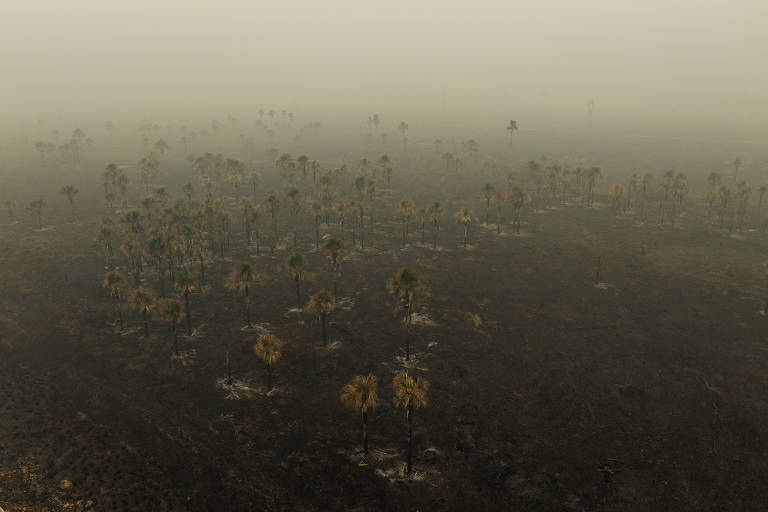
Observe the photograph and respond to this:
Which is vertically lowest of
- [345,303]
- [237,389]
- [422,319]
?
[237,389]

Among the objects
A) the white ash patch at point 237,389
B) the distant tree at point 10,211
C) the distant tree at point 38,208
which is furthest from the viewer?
the distant tree at point 10,211

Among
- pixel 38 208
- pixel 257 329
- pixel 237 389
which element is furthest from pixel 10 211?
pixel 237 389

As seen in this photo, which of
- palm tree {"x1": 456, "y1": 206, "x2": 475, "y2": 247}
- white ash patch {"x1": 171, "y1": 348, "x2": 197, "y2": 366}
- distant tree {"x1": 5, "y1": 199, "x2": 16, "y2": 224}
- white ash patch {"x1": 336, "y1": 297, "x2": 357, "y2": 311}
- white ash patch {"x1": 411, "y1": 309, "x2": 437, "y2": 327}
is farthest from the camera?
distant tree {"x1": 5, "y1": 199, "x2": 16, "y2": 224}

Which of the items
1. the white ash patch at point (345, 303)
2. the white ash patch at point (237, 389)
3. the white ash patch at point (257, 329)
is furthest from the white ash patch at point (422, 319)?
the white ash patch at point (237, 389)

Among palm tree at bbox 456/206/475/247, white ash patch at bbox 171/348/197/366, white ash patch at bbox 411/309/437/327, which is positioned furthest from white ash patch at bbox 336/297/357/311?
palm tree at bbox 456/206/475/247

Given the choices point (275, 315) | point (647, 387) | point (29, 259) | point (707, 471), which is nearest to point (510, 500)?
point (707, 471)

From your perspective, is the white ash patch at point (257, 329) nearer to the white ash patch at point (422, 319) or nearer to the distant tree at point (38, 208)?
the white ash patch at point (422, 319)

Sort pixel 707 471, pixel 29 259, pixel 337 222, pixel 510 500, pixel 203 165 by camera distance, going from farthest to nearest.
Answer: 1. pixel 203 165
2. pixel 337 222
3. pixel 29 259
4. pixel 707 471
5. pixel 510 500

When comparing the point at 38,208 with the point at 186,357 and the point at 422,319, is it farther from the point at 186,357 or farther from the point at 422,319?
the point at 422,319

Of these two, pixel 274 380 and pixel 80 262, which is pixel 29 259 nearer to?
pixel 80 262

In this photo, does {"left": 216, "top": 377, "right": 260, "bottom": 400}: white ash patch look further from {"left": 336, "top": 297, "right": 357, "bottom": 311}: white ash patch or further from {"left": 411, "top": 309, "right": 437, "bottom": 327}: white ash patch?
{"left": 411, "top": 309, "right": 437, "bottom": 327}: white ash patch

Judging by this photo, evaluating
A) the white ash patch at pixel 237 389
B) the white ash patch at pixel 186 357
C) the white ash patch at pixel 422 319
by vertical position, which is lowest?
the white ash patch at pixel 237 389
